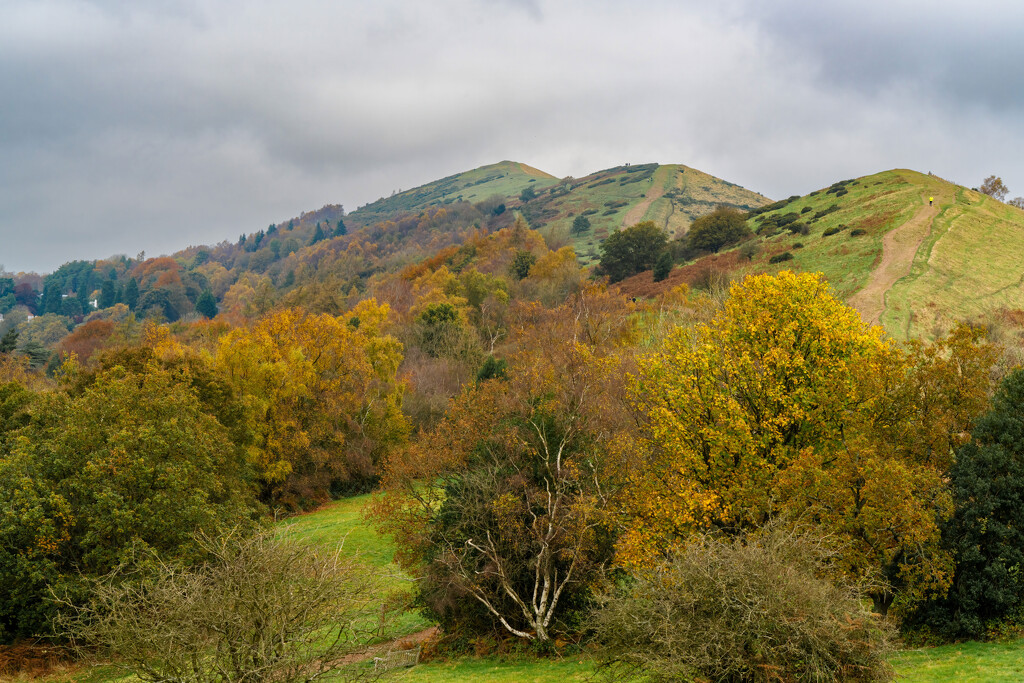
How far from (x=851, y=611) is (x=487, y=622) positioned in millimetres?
17698

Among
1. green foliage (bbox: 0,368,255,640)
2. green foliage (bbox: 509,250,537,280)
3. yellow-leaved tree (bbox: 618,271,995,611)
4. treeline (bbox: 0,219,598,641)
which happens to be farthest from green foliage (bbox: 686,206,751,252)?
green foliage (bbox: 0,368,255,640)

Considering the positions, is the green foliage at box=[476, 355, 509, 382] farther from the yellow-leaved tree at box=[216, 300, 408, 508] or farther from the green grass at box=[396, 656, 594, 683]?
the green grass at box=[396, 656, 594, 683]

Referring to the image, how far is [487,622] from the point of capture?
27562 mm

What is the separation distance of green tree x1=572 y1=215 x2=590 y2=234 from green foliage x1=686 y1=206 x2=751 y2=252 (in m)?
75.3

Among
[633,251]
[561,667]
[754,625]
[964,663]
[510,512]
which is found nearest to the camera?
[754,625]

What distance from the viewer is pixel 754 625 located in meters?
13.5

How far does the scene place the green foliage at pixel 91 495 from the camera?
24719 millimetres

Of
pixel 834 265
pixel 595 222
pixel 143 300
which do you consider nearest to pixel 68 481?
pixel 834 265

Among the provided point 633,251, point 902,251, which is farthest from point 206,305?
point 902,251

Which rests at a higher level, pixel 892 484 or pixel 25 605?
pixel 892 484

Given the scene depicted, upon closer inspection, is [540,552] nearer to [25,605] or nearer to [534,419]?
[534,419]

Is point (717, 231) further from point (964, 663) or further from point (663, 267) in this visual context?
point (964, 663)

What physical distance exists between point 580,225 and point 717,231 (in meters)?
83.7

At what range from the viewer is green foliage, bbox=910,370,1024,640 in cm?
1977
